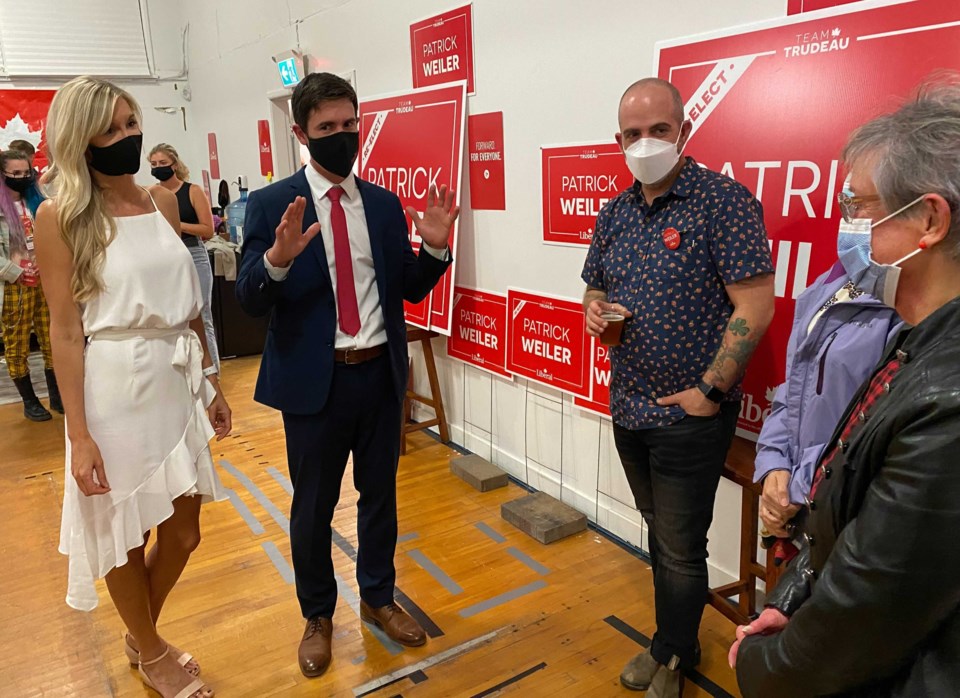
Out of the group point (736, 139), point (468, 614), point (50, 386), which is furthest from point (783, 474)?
point (50, 386)

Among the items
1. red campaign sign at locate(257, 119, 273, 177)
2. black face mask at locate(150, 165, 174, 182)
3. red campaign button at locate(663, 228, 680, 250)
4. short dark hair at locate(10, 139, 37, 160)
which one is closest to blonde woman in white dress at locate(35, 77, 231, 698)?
red campaign button at locate(663, 228, 680, 250)

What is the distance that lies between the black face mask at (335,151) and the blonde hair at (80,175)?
544 millimetres

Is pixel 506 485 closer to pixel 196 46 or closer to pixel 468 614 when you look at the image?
pixel 468 614

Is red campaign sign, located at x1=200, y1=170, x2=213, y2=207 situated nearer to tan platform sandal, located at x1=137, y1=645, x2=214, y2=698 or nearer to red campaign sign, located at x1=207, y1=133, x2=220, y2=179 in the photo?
red campaign sign, located at x1=207, y1=133, x2=220, y2=179

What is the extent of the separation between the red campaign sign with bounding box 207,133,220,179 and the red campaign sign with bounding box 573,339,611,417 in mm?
6721

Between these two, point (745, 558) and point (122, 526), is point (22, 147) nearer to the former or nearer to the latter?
point (122, 526)

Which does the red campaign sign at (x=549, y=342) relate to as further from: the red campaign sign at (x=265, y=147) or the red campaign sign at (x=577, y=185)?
the red campaign sign at (x=265, y=147)

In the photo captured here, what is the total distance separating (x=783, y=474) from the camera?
169 cm

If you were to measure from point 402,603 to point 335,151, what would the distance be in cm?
170

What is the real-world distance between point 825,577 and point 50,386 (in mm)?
5609

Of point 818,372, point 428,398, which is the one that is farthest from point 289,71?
point 818,372

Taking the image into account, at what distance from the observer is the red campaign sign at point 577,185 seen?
9.21 ft

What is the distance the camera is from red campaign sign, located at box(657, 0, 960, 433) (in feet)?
6.08

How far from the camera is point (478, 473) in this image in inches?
146
